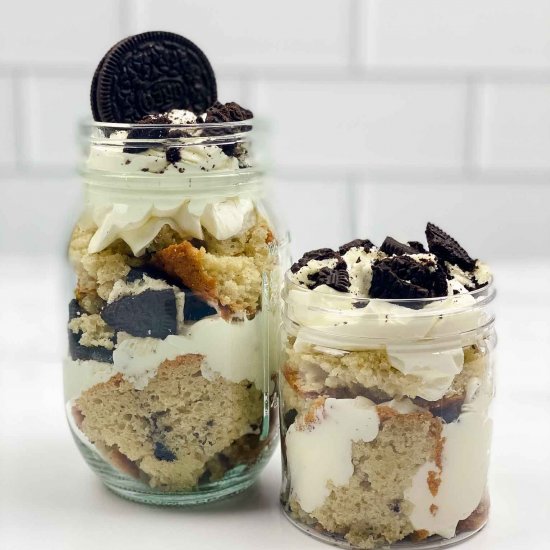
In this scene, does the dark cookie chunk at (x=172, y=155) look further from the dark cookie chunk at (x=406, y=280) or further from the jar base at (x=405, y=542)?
the jar base at (x=405, y=542)

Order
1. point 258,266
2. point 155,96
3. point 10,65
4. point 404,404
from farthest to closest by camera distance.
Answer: point 10,65 → point 155,96 → point 258,266 → point 404,404

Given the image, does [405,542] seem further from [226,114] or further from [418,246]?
[226,114]

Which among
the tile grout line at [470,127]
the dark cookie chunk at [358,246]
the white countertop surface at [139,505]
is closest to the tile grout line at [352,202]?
the tile grout line at [470,127]

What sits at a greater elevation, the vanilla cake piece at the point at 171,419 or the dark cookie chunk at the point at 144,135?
the dark cookie chunk at the point at 144,135

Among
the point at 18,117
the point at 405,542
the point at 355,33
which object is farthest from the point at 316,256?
the point at 18,117

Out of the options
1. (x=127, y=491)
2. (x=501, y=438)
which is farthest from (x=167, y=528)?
(x=501, y=438)

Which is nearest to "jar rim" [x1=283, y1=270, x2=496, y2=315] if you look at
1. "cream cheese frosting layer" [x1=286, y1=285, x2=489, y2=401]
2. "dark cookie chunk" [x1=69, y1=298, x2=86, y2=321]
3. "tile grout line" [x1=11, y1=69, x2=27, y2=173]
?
"cream cheese frosting layer" [x1=286, y1=285, x2=489, y2=401]

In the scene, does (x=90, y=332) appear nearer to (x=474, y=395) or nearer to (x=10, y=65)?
(x=474, y=395)

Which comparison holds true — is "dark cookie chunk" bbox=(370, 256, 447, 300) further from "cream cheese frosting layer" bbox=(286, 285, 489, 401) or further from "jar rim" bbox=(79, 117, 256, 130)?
"jar rim" bbox=(79, 117, 256, 130)
